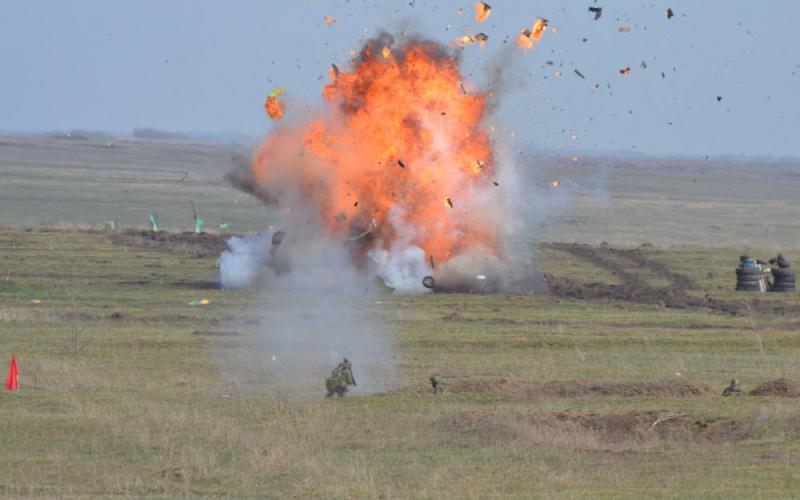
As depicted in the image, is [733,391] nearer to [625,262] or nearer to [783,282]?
[783,282]

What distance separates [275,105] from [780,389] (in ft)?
103

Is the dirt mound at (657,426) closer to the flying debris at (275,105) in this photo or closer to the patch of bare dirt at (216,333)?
the patch of bare dirt at (216,333)

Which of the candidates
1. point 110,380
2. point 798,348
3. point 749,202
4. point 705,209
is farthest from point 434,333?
point 749,202

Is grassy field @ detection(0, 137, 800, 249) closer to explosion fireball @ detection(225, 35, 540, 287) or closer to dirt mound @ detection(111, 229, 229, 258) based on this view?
explosion fireball @ detection(225, 35, 540, 287)

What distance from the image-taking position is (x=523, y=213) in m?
61.3

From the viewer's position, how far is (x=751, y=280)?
5878 centimetres

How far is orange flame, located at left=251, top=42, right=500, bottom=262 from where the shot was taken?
5719 cm

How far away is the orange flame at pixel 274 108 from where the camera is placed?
59.2 m

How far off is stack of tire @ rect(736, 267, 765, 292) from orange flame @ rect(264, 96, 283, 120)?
1802 cm

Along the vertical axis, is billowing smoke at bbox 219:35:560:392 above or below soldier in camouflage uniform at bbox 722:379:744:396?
above

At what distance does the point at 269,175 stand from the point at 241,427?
32.9 meters

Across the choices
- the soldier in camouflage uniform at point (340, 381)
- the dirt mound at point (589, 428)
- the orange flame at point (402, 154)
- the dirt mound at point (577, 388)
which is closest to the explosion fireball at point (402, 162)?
the orange flame at point (402, 154)

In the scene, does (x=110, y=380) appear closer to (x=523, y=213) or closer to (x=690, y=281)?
(x=523, y=213)

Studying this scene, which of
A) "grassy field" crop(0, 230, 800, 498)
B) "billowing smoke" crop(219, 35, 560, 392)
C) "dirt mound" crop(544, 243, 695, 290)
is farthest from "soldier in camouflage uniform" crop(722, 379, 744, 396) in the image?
"dirt mound" crop(544, 243, 695, 290)
